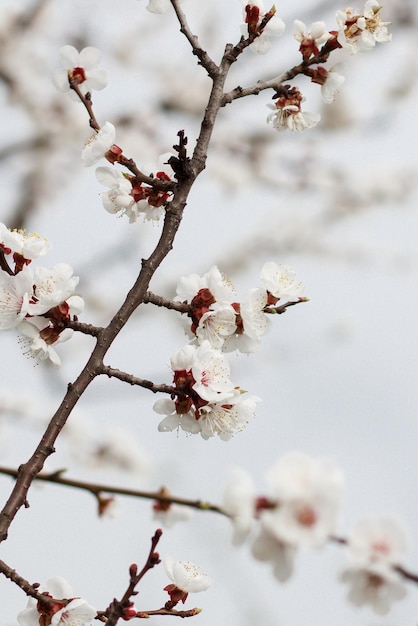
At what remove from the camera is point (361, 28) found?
5.61 ft

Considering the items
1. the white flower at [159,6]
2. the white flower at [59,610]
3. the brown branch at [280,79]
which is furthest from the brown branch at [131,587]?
the white flower at [159,6]

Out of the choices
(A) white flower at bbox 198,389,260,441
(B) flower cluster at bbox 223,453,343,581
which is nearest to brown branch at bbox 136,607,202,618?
(A) white flower at bbox 198,389,260,441

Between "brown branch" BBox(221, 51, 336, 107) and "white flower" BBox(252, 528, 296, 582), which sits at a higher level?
"brown branch" BBox(221, 51, 336, 107)

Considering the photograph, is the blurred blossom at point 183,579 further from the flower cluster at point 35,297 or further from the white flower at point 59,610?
the flower cluster at point 35,297

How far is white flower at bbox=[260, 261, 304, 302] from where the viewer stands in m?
1.57

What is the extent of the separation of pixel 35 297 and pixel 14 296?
4 cm

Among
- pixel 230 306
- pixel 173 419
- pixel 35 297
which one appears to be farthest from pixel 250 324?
pixel 35 297

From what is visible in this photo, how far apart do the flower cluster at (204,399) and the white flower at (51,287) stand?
27cm

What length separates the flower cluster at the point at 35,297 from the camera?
142 cm

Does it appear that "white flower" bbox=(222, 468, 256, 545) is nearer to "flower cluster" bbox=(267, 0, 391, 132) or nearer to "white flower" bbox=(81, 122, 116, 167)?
"white flower" bbox=(81, 122, 116, 167)

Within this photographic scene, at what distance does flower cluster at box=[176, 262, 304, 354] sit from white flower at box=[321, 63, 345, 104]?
1.72ft

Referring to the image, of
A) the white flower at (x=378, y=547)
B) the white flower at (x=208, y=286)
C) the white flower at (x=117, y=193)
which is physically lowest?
the white flower at (x=378, y=547)

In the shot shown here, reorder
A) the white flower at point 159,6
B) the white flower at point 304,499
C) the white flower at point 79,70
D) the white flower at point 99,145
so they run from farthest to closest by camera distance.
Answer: the white flower at point 159,6 → the white flower at point 79,70 → the white flower at point 99,145 → the white flower at point 304,499

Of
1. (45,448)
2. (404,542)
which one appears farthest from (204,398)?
(404,542)
